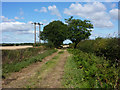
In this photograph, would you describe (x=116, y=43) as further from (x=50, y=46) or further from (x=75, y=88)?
(x=50, y=46)

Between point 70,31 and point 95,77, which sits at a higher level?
point 70,31

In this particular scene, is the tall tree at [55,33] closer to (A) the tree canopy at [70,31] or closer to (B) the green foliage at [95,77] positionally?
(A) the tree canopy at [70,31]

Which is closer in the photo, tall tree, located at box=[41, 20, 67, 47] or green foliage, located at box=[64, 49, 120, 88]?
green foliage, located at box=[64, 49, 120, 88]

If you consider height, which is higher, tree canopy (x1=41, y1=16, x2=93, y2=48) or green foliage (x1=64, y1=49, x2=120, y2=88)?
tree canopy (x1=41, y1=16, x2=93, y2=48)

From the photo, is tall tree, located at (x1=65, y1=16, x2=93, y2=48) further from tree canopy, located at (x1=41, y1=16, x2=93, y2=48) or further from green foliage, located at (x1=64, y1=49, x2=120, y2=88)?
green foliage, located at (x1=64, y1=49, x2=120, y2=88)

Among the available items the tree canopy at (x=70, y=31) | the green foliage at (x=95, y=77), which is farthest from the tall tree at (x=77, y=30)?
the green foliage at (x=95, y=77)

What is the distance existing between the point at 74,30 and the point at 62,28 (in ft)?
13.2

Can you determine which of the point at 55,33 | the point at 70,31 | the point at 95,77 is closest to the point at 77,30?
the point at 70,31

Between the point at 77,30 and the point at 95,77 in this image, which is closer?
the point at 95,77

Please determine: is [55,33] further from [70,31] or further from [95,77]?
[95,77]

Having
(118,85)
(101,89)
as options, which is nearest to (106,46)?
(118,85)

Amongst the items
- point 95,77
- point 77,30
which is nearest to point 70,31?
point 77,30

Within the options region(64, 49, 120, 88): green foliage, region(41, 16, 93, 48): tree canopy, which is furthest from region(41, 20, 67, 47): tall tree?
region(64, 49, 120, 88): green foliage

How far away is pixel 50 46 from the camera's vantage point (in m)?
31.0
